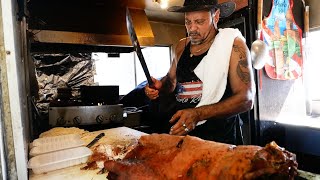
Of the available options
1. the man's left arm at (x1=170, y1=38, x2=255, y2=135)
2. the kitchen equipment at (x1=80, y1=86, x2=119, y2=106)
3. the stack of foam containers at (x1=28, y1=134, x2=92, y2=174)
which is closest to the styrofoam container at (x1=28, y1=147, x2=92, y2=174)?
the stack of foam containers at (x1=28, y1=134, x2=92, y2=174)

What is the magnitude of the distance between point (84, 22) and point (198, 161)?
231 centimetres

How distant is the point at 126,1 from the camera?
8.93 ft

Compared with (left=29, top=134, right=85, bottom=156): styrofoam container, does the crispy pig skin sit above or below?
above

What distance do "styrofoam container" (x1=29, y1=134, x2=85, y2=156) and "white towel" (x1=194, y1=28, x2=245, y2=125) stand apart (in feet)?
2.90

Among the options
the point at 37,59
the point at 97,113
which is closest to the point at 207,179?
the point at 97,113

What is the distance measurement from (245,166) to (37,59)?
324 cm

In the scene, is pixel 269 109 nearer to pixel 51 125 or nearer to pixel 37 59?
pixel 51 125

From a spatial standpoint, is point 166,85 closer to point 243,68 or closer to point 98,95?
point 243,68

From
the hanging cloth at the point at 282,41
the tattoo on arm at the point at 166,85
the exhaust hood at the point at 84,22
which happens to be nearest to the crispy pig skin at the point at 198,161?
the tattoo on arm at the point at 166,85

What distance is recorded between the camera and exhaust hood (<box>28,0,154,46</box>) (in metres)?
2.31

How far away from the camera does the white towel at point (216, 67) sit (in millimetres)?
1605

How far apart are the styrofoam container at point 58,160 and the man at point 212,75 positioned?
25.8 inches

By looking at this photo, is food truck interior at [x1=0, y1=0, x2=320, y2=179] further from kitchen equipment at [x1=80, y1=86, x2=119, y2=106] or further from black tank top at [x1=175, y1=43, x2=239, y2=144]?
black tank top at [x1=175, y1=43, x2=239, y2=144]

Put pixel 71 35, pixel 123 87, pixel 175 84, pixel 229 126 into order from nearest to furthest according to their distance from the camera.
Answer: pixel 229 126 → pixel 175 84 → pixel 71 35 → pixel 123 87
